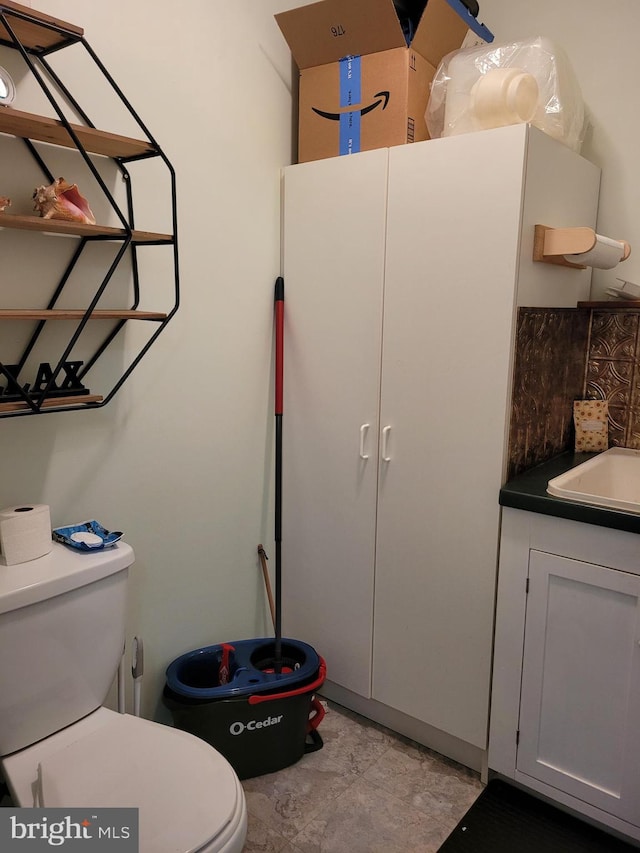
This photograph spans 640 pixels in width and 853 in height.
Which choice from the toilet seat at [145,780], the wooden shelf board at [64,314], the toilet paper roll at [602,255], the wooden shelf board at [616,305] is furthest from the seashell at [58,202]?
the wooden shelf board at [616,305]

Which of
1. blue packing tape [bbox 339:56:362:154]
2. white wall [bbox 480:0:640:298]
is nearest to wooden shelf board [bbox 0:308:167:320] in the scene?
blue packing tape [bbox 339:56:362:154]

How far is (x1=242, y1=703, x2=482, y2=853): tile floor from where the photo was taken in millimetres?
1776

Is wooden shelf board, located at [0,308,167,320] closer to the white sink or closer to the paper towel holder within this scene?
the paper towel holder

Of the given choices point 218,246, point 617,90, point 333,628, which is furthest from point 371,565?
point 617,90

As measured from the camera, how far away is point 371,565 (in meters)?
2.17

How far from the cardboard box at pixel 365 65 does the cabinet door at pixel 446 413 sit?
0.18 meters

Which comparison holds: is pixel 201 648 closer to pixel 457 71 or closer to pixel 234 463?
pixel 234 463

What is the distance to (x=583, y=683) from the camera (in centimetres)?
175

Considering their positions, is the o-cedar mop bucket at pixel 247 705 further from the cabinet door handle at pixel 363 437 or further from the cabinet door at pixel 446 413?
the cabinet door handle at pixel 363 437

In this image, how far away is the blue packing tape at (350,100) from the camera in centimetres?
209

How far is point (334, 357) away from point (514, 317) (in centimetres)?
62

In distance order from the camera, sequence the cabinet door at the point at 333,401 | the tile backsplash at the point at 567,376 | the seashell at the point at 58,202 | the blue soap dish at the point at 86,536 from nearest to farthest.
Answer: the seashell at the point at 58,202 < the blue soap dish at the point at 86,536 < the tile backsplash at the point at 567,376 < the cabinet door at the point at 333,401

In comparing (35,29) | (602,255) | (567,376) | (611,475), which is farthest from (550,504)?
(35,29)

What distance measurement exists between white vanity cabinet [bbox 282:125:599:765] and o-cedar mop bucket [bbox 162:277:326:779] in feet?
0.59
